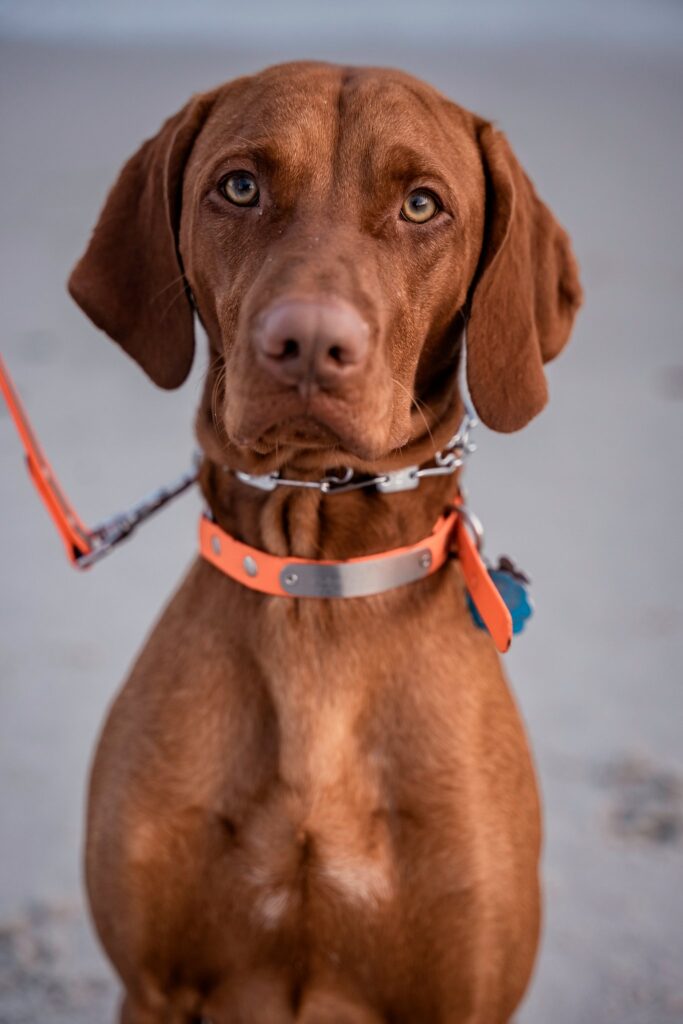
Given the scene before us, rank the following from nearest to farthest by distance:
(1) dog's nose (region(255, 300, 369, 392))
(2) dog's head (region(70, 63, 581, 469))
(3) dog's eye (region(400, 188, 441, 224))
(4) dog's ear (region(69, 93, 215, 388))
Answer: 1. (1) dog's nose (region(255, 300, 369, 392))
2. (2) dog's head (region(70, 63, 581, 469))
3. (3) dog's eye (region(400, 188, 441, 224))
4. (4) dog's ear (region(69, 93, 215, 388))

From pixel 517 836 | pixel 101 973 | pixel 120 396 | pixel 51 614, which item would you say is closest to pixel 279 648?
pixel 517 836

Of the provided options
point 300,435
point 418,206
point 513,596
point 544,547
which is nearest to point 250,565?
point 300,435

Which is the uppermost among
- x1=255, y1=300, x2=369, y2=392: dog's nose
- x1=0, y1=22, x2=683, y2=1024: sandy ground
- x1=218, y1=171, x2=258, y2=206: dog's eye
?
x1=218, y1=171, x2=258, y2=206: dog's eye

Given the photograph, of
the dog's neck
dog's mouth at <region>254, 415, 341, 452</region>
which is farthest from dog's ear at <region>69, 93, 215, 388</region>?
dog's mouth at <region>254, 415, 341, 452</region>

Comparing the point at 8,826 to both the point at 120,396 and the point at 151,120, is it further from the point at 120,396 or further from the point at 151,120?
the point at 151,120

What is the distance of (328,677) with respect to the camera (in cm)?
249

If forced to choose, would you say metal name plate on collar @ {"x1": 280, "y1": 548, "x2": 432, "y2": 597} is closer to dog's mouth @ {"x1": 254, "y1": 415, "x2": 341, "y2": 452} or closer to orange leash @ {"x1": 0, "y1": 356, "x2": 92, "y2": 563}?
dog's mouth @ {"x1": 254, "y1": 415, "x2": 341, "y2": 452}

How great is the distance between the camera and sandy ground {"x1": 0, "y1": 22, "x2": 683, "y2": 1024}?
12.6 ft

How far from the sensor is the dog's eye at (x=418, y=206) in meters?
2.33

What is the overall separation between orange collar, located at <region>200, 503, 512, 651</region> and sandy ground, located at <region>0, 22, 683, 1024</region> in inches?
65.8

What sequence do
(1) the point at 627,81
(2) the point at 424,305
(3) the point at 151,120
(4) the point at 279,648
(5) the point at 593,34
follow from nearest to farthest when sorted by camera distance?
(2) the point at 424,305 → (4) the point at 279,648 → (3) the point at 151,120 → (1) the point at 627,81 → (5) the point at 593,34

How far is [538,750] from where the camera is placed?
466cm

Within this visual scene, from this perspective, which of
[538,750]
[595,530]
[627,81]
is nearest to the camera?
[538,750]

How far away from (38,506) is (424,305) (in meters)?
4.39
